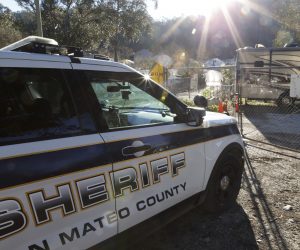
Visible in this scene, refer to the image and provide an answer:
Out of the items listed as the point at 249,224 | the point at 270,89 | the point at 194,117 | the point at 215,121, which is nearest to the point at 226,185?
the point at 249,224

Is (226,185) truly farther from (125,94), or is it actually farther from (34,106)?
(34,106)

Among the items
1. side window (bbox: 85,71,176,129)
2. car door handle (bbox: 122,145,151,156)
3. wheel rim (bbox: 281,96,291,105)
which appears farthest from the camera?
wheel rim (bbox: 281,96,291,105)

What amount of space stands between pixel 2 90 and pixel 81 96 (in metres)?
0.57

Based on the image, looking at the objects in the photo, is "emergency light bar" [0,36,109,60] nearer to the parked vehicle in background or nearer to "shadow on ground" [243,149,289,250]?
"shadow on ground" [243,149,289,250]

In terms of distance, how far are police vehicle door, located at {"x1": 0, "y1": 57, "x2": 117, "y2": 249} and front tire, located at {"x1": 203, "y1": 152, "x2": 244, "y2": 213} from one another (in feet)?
5.32

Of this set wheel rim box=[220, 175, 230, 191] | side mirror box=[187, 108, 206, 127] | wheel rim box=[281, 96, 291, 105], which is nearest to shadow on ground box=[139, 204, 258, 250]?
wheel rim box=[220, 175, 230, 191]

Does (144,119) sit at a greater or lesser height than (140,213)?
greater

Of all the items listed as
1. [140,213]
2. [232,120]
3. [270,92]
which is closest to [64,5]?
[270,92]

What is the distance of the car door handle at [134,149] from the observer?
→ 105 inches

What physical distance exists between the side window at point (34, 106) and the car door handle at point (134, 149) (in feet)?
1.39

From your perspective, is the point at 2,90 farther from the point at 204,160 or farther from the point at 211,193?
the point at 211,193

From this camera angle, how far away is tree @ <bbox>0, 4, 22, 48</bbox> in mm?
20125

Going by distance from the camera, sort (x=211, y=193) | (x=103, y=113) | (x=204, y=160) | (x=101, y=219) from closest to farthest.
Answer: (x=101, y=219), (x=103, y=113), (x=204, y=160), (x=211, y=193)

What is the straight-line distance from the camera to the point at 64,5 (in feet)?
65.3
